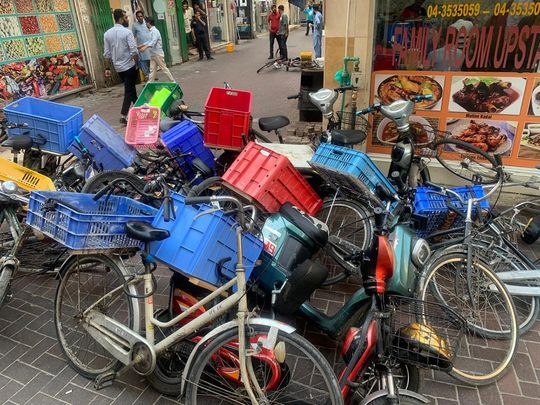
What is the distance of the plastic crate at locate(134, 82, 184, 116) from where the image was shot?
566 cm

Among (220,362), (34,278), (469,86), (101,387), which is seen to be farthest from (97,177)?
(469,86)

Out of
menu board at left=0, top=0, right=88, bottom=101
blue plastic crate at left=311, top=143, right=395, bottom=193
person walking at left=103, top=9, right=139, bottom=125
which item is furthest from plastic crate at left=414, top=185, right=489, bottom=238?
menu board at left=0, top=0, right=88, bottom=101

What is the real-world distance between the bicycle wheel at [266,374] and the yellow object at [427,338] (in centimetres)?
51

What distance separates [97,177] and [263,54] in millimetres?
15834

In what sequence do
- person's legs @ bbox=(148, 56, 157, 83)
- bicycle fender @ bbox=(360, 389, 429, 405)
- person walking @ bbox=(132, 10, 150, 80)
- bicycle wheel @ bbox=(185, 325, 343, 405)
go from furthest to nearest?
1. person's legs @ bbox=(148, 56, 157, 83)
2. person walking @ bbox=(132, 10, 150, 80)
3. bicycle wheel @ bbox=(185, 325, 343, 405)
4. bicycle fender @ bbox=(360, 389, 429, 405)

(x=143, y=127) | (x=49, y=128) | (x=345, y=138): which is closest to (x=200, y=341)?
(x=345, y=138)

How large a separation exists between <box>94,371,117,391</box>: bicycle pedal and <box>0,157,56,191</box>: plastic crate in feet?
7.05

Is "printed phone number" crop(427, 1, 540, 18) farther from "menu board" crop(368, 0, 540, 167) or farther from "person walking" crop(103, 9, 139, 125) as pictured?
"person walking" crop(103, 9, 139, 125)

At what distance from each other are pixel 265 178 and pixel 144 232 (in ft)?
4.62

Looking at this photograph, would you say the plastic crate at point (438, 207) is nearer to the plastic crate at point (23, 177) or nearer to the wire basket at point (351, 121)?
the wire basket at point (351, 121)

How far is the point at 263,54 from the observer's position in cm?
1888

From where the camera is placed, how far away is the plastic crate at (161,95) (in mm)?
5656

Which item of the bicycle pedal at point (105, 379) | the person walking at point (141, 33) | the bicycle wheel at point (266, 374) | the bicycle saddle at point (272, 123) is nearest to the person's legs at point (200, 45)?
the person walking at point (141, 33)

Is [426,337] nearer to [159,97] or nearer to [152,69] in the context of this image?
[159,97]
